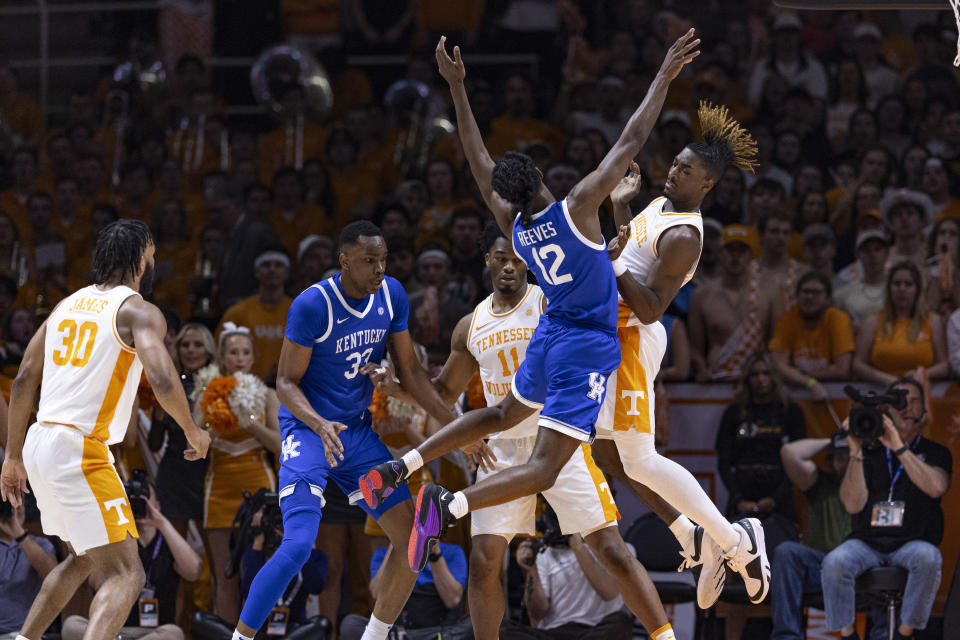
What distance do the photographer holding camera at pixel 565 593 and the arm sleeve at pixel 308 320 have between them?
239cm

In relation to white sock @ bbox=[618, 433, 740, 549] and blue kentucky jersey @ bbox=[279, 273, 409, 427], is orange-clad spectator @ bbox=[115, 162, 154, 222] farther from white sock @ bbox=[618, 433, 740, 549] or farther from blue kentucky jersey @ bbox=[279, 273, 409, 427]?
white sock @ bbox=[618, 433, 740, 549]

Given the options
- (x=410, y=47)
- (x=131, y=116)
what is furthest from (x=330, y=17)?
(x=131, y=116)

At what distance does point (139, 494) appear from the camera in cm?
842

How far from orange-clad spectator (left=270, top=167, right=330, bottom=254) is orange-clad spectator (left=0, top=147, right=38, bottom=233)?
269 centimetres

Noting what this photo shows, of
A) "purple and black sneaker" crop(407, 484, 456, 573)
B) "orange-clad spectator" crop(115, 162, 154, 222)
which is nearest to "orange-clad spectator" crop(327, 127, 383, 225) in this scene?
"orange-clad spectator" crop(115, 162, 154, 222)

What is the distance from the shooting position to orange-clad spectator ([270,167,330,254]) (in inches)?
485

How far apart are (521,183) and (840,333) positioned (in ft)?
14.1

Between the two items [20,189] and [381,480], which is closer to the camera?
[381,480]

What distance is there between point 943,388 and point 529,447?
373cm

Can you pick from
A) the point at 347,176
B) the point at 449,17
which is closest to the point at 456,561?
the point at 347,176

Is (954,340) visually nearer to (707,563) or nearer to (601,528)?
(707,563)

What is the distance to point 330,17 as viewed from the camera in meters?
15.0

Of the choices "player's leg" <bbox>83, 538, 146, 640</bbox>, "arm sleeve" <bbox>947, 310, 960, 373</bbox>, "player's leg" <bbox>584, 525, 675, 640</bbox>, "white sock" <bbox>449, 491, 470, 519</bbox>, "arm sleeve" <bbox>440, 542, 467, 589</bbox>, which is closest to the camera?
"white sock" <bbox>449, 491, 470, 519</bbox>

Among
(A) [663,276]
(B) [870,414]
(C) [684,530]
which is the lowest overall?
(C) [684,530]
